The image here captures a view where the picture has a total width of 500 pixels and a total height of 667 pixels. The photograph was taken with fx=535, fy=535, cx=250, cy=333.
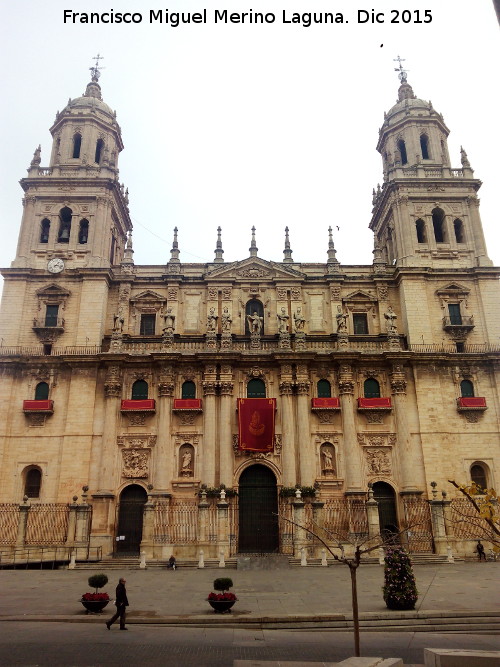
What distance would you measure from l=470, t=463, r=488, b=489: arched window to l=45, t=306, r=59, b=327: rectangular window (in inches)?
1036

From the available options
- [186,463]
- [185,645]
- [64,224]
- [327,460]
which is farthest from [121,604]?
[64,224]

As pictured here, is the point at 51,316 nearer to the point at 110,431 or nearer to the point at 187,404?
the point at 110,431

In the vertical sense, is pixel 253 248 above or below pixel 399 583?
above

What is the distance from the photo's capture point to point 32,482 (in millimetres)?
30219

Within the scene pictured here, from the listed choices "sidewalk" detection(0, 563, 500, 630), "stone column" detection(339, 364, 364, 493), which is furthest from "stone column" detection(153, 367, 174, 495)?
"stone column" detection(339, 364, 364, 493)

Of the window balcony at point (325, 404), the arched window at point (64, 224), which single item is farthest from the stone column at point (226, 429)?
the arched window at point (64, 224)

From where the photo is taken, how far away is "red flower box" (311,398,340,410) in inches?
1232

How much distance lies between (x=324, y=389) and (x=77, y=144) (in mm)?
24699

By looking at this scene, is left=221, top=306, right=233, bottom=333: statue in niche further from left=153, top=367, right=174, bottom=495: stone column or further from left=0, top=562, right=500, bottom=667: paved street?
left=0, top=562, right=500, bottom=667: paved street

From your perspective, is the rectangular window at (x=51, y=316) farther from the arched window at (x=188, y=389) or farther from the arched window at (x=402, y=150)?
the arched window at (x=402, y=150)

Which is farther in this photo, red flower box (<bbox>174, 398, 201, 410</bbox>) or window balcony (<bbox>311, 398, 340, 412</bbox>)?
window balcony (<bbox>311, 398, 340, 412</bbox>)

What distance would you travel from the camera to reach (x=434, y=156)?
38281mm

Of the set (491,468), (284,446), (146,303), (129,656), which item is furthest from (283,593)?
(146,303)

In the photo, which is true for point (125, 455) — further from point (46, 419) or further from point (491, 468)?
point (491, 468)
